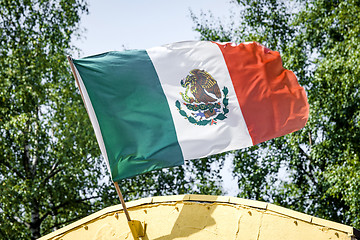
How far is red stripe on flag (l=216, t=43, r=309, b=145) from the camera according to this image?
7211 millimetres

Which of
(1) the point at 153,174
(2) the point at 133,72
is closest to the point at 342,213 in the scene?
(1) the point at 153,174

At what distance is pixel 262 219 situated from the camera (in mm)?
5988

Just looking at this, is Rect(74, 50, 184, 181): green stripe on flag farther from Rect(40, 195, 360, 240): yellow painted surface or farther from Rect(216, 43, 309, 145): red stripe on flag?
Rect(216, 43, 309, 145): red stripe on flag

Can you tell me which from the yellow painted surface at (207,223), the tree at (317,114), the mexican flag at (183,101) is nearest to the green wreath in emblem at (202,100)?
the mexican flag at (183,101)

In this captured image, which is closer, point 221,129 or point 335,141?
point 221,129

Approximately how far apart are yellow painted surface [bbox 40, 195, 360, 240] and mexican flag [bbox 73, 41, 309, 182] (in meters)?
0.58

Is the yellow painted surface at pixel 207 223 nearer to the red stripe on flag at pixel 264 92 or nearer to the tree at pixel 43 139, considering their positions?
the red stripe on flag at pixel 264 92

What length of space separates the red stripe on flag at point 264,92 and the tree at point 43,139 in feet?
28.1

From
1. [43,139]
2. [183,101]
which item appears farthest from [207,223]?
[43,139]

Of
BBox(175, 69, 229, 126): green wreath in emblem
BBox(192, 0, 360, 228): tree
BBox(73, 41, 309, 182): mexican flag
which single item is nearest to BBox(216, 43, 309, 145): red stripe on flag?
BBox(73, 41, 309, 182): mexican flag

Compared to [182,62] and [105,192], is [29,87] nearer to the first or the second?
[105,192]

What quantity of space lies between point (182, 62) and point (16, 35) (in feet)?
36.1

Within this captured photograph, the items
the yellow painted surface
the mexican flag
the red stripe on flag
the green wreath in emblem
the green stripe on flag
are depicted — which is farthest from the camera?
the red stripe on flag

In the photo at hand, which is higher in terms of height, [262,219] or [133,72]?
[133,72]
